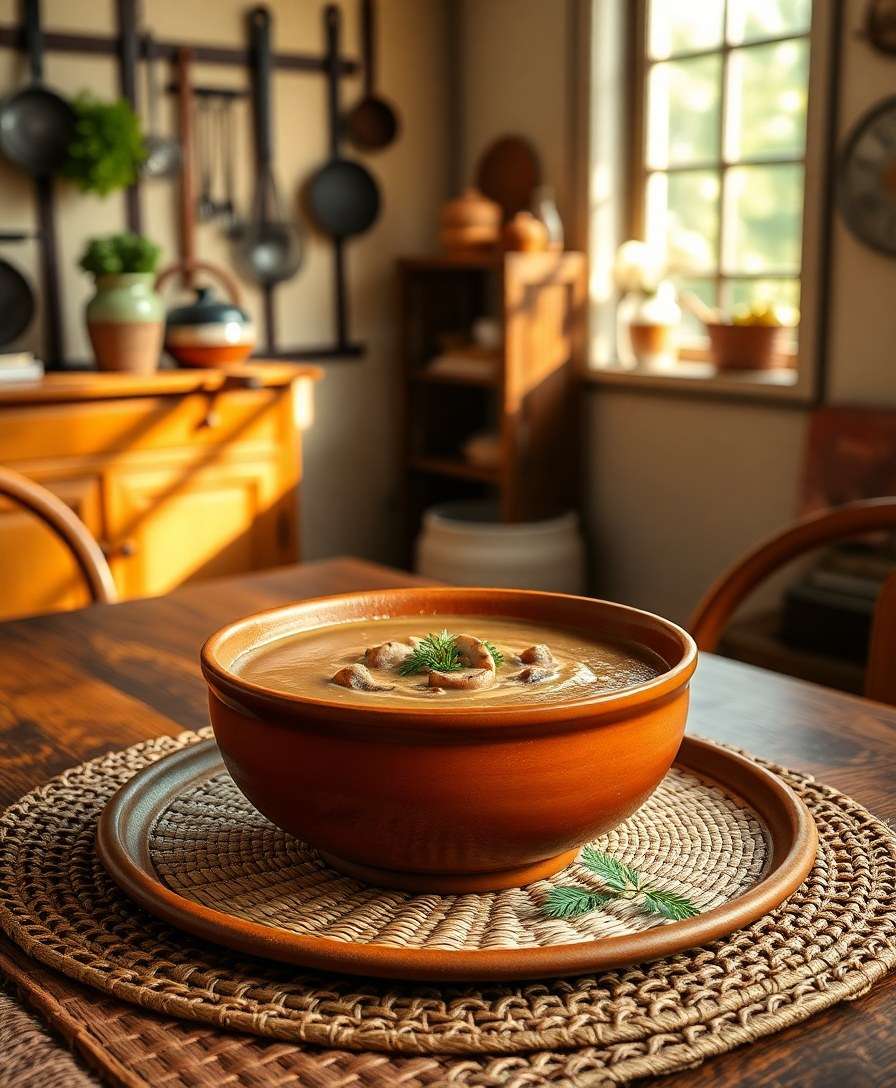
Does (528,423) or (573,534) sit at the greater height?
(528,423)

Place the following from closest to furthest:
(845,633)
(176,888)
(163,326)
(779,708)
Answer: (176,888), (779,708), (845,633), (163,326)

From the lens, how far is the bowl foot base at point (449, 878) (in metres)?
0.72

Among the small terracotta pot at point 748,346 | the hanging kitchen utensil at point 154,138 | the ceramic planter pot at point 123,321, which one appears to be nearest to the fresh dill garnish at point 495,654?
the ceramic planter pot at point 123,321

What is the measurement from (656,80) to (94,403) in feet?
6.13

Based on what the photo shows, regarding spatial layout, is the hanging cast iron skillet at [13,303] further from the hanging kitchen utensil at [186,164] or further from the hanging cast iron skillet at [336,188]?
the hanging cast iron skillet at [336,188]

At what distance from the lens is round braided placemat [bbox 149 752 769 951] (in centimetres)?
67

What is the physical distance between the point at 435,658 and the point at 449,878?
0.42 feet

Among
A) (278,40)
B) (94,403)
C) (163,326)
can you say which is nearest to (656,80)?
(278,40)

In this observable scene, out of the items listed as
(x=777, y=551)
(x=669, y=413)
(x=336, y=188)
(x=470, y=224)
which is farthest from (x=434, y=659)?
(x=336, y=188)

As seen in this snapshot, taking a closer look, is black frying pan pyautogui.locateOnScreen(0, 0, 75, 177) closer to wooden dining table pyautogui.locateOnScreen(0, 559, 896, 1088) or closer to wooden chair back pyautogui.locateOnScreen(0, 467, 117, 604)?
wooden chair back pyautogui.locateOnScreen(0, 467, 117, 604)

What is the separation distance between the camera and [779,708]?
1096 millimetres

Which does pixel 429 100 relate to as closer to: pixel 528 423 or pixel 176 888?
pixel 528 423

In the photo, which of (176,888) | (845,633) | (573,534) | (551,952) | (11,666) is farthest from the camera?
(573,534)

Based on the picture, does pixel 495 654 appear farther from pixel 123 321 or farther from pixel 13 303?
pixel 13 303
